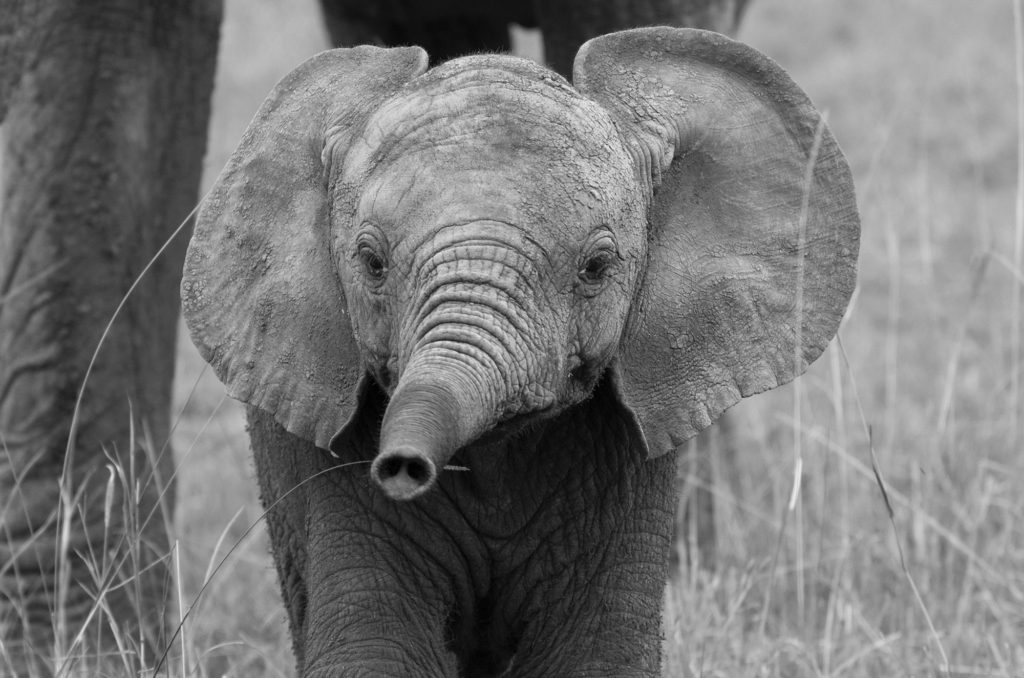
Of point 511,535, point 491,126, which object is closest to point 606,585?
point 511,535

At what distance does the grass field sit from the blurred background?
11 millimetres

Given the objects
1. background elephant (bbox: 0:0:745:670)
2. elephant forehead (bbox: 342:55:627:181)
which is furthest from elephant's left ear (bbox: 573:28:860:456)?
background elephant (bbox: 0:0:745:670)

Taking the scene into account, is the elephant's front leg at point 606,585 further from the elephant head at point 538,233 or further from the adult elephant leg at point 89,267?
the adult elephant leg at point 89,267

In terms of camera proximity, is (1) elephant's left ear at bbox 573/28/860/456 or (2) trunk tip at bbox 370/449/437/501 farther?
(1) elephant's left ear at bbox 573/28/860/456

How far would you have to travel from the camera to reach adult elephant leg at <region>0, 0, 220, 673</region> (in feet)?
14.2

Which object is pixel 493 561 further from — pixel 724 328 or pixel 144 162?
pixel 144 162

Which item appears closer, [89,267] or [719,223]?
[719,223]

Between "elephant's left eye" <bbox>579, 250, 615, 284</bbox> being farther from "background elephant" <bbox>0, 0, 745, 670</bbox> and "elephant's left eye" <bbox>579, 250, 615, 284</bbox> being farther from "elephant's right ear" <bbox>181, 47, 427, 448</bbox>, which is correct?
"background elephant" <bbox>0, 0, 745, 670</bbox>

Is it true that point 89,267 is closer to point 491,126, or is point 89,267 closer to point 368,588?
point 368,588

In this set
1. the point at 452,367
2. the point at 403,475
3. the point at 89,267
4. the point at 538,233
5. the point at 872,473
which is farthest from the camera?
the point at 872,473

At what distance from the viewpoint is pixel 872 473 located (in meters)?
4.86

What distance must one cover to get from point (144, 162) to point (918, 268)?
4905 millimetres

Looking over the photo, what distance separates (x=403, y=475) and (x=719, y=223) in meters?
1.02

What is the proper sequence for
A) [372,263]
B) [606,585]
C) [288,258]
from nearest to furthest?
[372,263] < [288,258] < [606,585]
